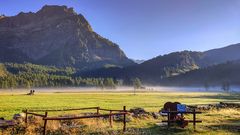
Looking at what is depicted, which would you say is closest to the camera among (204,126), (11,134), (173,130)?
(11,134)

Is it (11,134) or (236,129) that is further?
(236,129)

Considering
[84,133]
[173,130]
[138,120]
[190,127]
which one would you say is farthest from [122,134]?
[138,120]

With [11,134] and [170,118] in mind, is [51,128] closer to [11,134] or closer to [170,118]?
[11,134]

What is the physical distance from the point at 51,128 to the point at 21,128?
2219 millimetres

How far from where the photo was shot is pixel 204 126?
3189cm

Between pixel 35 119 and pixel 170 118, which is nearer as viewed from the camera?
pixel 35 119

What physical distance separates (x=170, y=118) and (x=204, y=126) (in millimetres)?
3244

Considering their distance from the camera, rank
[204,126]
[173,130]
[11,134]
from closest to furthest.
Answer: [11,134], [173,130], [204,126]

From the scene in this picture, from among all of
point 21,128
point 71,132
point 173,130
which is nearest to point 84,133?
point 71,132

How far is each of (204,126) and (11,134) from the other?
54.8 ft

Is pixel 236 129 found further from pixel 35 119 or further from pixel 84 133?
pixel 35 119

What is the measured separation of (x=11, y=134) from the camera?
25656mm

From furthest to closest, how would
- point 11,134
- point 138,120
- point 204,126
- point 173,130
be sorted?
point 138,120
point 204,126
point 173,130
point 11,134

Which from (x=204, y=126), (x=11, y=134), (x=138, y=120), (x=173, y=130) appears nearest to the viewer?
(x=11, y=134)
